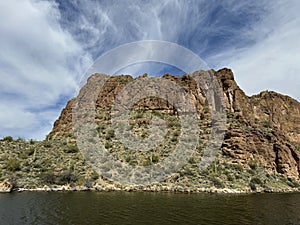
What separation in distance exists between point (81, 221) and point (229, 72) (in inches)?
2919

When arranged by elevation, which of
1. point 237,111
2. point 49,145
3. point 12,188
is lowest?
point 12,188

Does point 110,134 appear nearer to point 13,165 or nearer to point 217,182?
point 13,165

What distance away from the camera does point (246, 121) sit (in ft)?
230

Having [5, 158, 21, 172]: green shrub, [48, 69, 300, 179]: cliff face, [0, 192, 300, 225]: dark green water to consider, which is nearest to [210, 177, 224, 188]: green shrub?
[48, 69, 300, 179]: cliff face

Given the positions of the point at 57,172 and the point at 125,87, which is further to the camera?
the point at 125,87

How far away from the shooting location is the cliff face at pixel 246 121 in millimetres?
58750

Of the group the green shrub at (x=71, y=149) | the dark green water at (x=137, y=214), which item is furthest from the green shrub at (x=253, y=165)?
the green shrub at (x=71, y=149)

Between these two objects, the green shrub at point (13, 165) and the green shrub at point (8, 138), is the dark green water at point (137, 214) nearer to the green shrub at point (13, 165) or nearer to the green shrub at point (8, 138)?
the green shrub at point (13, 165)

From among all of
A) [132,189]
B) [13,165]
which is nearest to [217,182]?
[132,189]

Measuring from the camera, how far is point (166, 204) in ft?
92.8

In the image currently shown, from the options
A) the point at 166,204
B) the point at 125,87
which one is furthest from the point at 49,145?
the point at 166,204

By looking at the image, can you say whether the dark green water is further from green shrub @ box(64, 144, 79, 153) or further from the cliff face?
the cliff face

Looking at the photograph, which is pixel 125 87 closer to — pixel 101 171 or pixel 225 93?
pixel 225 93

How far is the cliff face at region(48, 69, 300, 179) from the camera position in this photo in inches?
2313
